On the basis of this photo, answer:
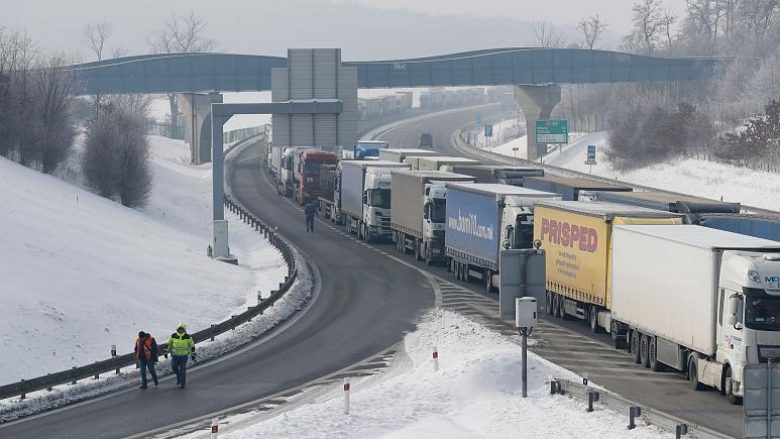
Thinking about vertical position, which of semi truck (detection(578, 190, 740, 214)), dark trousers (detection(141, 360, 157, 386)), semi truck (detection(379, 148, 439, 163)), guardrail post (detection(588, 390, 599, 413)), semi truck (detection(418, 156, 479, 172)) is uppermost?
semi truck (detection(578, 190, 740, 214))

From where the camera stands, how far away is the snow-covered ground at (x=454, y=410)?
23.8 metres

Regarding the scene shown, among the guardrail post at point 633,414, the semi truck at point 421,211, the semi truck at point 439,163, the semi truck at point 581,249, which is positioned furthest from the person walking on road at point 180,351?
the semi truck at point 439,163

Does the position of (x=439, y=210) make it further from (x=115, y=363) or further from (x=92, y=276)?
(x=115, y=363)

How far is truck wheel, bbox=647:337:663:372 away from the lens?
98.4 ft

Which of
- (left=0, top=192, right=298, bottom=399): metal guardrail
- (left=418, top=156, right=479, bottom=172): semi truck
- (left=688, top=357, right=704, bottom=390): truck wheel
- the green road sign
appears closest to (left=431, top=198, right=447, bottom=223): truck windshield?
(left=0, top=192, right=298, bottom=399): metal guardrail

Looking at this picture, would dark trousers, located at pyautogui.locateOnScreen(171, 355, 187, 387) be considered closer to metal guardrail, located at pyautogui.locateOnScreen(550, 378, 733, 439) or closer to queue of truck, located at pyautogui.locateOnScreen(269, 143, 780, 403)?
metal guardrail, located at pyautogui.locateOnScreen(550, 378, 733, 439)

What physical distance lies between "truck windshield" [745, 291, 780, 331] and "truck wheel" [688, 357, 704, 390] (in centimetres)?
252

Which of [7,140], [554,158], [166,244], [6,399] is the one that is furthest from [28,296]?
[554,158]

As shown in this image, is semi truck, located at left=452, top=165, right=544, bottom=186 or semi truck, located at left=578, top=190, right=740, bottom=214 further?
semi truck, located at left=452, top=165, right=544, bottom=186

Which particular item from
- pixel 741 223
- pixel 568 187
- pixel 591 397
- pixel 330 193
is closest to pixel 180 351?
pixel 591 397

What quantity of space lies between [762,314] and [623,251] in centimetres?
662

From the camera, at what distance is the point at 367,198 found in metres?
62.5

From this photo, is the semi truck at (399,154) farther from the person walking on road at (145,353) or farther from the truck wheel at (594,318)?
the person walking on road at (145,353)

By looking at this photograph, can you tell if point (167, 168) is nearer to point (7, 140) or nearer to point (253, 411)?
point (7, 140)
